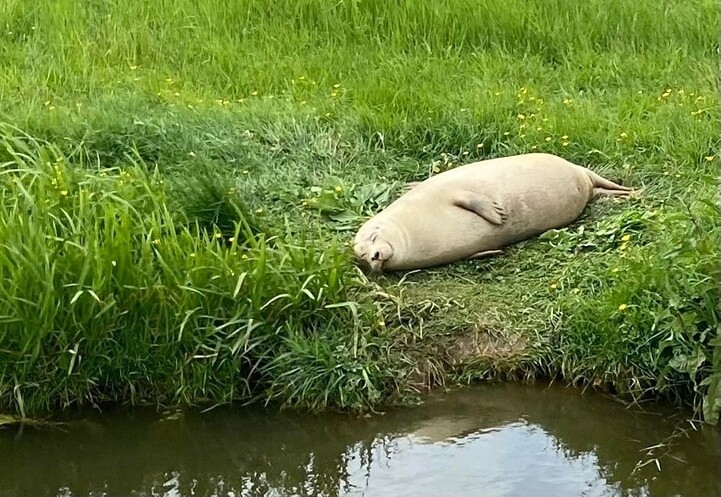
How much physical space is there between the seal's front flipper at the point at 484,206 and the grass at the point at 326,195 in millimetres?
219

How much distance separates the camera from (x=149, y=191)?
5.75 meters

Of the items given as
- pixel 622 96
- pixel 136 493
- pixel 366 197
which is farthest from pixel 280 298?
pixel 622 96

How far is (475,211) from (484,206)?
0.19 feet

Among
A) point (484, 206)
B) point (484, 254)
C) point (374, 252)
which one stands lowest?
point (484, 254)

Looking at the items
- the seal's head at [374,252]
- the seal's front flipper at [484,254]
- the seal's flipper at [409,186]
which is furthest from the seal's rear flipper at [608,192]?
the seal's head at [374,252]

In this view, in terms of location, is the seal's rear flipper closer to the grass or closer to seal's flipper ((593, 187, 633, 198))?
seal's flipper ((593, 187, 633, 198))

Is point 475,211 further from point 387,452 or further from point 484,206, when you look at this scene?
point 387,452

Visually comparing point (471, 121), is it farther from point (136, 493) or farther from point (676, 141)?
point (136, 493)

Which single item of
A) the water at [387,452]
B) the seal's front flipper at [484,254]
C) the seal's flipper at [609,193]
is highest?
Result: the seal's flipper at [609,193]

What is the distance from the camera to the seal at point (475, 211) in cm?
589

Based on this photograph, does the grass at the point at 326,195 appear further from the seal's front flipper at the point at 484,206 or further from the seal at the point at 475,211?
the seal's front flipper at the point at 484,206

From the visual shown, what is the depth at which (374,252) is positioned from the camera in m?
5.75

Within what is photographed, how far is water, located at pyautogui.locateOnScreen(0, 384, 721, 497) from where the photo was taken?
453 centimetres

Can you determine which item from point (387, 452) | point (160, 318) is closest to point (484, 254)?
point (387, 452)
